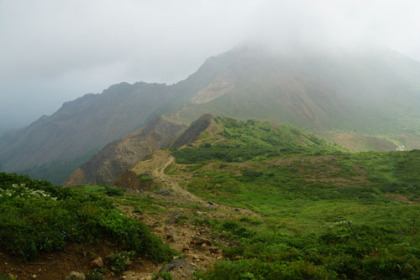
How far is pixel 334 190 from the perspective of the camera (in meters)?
31.8

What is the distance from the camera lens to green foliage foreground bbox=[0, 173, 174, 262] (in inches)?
279

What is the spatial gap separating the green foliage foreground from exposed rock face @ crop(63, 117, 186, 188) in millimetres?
90150

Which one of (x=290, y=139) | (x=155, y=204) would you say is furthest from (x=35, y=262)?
(x=290, y=139)

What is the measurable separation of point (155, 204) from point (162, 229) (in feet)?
24.1

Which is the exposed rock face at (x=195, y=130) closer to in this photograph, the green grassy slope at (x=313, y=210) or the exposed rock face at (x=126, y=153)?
the exposed rock face at (x=126, y=153)

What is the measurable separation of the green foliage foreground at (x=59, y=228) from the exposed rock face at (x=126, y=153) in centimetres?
9015

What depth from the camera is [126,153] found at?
108m

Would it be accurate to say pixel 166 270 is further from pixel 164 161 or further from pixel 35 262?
pixel 164 161

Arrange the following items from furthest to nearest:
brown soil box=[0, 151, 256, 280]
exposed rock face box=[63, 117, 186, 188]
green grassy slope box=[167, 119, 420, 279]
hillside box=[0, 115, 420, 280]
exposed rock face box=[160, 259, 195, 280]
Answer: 1. exposed rock face box=[63, 117, 186, 188]
2. exposed rock face box=[160, 259, 195, 280]
3. green grassy slope box=[167, 119, 420, 279]
4. hillside box=[0, 115, 420, 280]
5. brown soil box=[0, 151, 256, 280]

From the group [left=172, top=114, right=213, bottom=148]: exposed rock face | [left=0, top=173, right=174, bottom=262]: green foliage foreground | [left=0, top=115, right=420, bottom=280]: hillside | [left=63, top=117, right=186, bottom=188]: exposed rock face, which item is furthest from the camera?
[left=63, top=117, right=186, bottom=188]: exposed rock face

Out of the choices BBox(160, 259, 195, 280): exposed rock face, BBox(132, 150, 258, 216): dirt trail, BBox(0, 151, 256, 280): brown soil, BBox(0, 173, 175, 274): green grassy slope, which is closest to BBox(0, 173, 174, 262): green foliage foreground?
BBox(0, 173, 175, 274): green grassy slope

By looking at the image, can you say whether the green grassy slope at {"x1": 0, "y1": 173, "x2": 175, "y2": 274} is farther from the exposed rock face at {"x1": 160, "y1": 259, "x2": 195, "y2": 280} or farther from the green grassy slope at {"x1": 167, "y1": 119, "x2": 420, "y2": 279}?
the green grassy slope at {"x1": 167, "y1": 119, "x2": 420, "y2": 279}

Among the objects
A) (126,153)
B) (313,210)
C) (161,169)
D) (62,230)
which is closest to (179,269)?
(62,230)

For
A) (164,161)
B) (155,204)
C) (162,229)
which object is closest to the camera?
(162,229)
